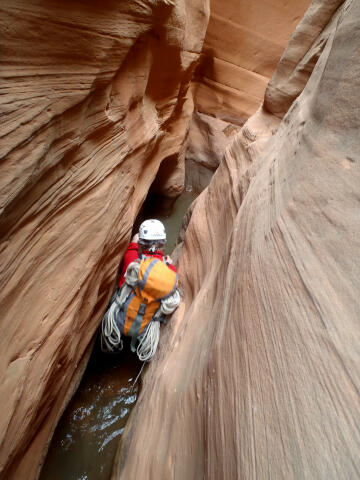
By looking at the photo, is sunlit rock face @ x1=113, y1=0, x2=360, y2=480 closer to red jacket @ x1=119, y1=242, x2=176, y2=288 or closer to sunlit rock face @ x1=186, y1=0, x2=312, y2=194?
red jacket @ x1=119, y1=242, x2=176, y2=288

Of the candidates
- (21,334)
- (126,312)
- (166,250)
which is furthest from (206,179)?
(21,334)

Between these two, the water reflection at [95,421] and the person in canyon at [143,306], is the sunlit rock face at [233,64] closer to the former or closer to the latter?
the person in canyon at [143,306]

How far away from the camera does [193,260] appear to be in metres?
2.94

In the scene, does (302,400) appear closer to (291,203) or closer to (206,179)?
(291,203)

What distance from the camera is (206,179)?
7137mm

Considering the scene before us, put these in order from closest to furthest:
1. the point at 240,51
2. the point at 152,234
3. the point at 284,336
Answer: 1. the point at 284,336
2. the point at 152,234
3. the point at 240,51

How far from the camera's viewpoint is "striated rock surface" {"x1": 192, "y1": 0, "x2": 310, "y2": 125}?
541 cm

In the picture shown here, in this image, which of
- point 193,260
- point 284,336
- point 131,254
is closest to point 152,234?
point 131,254

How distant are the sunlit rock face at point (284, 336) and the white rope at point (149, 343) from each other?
19.3 inches

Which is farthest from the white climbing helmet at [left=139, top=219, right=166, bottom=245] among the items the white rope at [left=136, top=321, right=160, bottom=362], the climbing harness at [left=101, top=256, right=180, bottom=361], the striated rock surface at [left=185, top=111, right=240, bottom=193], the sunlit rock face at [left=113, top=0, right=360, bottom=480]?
the striated rock surface at [left=185, top=111, right=240, bottom=193]

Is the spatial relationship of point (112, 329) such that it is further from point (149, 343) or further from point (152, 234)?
point (152, 234)

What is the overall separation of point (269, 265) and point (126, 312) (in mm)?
1746

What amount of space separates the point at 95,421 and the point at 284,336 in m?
2.52

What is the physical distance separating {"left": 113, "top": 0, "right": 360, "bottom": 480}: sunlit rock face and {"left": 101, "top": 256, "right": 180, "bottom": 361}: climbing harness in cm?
47
